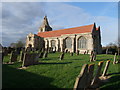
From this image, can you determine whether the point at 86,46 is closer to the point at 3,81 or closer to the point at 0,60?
the point at 0,60

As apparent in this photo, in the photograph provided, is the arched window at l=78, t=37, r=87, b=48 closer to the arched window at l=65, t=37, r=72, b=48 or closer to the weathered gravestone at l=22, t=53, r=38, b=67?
the arched window at l=65, t=37, r=72, b=48

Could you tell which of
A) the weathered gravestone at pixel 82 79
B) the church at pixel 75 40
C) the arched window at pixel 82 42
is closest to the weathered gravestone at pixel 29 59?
the weathered gravestone at pixel 82 79

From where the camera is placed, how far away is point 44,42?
40281 millimetres

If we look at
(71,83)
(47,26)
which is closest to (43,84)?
(71,83)

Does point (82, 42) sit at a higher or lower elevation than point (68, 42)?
lower

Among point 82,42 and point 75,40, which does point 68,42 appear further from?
point 82,42

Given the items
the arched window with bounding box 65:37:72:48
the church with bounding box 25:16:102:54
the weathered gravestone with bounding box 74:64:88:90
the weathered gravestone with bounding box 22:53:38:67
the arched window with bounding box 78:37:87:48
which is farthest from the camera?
the arched window with bounding box 65:37:72:48

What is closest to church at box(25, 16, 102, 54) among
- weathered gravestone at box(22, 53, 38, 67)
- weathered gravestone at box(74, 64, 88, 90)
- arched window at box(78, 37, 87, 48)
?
arched window at box(78, 37, 87, 48)

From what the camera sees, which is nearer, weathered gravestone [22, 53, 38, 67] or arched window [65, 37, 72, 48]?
weathered gravestone [22, 53, 38, 67]

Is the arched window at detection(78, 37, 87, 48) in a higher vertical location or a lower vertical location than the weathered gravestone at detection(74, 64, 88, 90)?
higher

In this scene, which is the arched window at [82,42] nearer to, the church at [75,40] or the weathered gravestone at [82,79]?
the church at [75,40]

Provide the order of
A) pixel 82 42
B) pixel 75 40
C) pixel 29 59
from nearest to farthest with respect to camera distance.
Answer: pixel 29 59 < pixel 82 42 < pixel 75 40

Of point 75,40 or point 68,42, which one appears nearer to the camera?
point 75,40

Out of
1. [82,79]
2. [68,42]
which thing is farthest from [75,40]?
[82,79]
